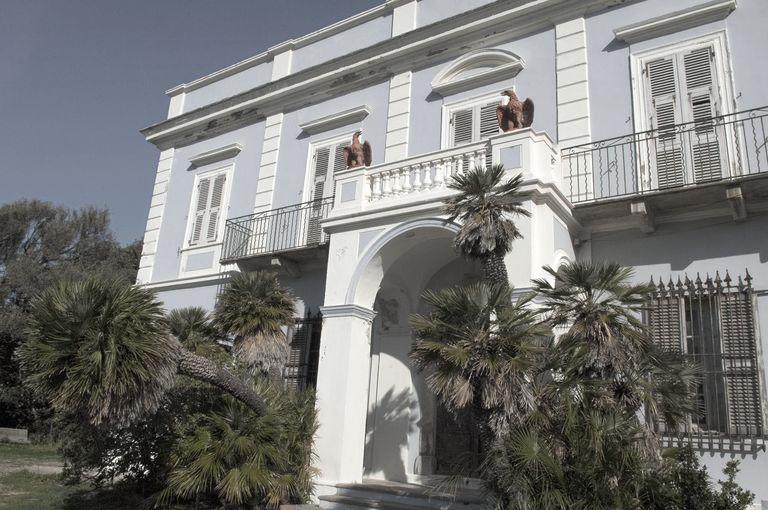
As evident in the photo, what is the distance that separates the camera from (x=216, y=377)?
27.7 ft

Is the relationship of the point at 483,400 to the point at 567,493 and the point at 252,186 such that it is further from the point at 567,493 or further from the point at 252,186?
the point at 252,186

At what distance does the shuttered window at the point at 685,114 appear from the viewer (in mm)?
10188

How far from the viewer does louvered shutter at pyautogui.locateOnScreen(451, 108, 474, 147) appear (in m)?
12.8

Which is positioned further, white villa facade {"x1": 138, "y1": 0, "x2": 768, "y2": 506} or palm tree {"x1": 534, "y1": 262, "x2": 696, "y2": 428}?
white villa facade {"x1": 138, "y1": 0, "x2": 768, "y2": 506}

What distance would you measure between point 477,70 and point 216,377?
799cm

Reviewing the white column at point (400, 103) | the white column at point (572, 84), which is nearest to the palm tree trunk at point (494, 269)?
the white column at point (572, 84)

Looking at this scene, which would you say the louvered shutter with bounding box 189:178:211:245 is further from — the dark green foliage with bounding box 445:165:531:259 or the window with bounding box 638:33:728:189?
the window with bounding box 638:33:728:189

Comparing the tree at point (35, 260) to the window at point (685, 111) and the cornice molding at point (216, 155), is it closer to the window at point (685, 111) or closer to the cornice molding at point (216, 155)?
the cornice molding at point (216, 155)

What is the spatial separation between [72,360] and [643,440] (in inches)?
241

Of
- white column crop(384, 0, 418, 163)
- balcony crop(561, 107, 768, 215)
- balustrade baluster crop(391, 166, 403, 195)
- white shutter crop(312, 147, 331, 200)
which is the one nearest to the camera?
balcony crop(561, 107, 768, 215)

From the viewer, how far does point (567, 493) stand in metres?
6.40

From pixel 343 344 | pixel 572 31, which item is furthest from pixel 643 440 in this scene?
pixel 572 31

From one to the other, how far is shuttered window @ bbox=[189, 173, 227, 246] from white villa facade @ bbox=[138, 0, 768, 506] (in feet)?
0.40

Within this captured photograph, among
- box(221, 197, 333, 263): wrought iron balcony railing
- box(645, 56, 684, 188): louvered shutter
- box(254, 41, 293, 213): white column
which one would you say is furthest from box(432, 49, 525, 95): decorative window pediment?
box(254, 41, 293, 213): white column
